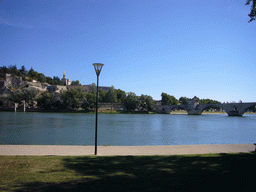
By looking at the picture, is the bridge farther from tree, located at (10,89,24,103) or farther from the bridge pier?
tree, located at (10,89,24,103)

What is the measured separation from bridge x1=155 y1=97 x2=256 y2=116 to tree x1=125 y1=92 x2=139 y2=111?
659 inches

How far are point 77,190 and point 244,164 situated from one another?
564 centimetres

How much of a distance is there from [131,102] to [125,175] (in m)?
91.3

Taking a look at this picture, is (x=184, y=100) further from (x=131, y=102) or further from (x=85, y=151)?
(x=85, y=151)

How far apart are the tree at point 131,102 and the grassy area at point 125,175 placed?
292 ft

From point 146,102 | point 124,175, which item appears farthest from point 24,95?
point 124,175

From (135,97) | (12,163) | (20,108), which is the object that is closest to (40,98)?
(20,108)

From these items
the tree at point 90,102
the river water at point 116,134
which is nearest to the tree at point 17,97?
the tree at point 90,102

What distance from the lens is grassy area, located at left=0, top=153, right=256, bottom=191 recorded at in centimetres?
479

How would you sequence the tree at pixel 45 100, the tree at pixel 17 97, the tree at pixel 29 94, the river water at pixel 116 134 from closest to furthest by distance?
the river water at pixel 116 134
the tree at pixel 17 97
the tree at pixel 29 94
the tree at pixel 45 100

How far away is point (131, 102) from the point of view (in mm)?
97062

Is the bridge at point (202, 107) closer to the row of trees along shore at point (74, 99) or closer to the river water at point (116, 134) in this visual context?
the row of trees along shore at point (74, 99)

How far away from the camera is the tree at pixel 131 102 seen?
96938 mm

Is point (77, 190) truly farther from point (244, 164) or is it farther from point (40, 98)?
Answer: point (40, 98)
